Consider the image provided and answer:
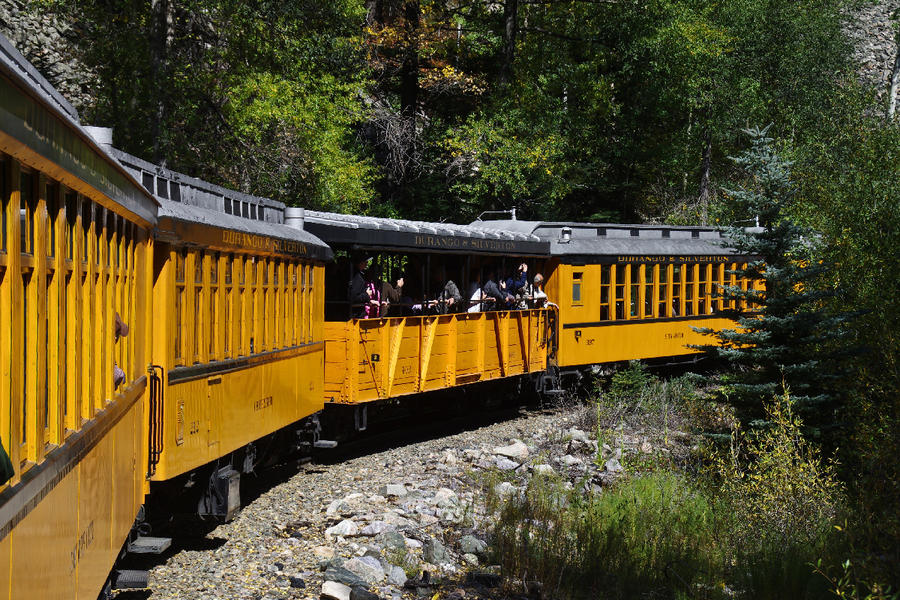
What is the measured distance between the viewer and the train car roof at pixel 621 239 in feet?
60.6

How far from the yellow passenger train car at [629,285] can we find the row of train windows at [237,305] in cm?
727

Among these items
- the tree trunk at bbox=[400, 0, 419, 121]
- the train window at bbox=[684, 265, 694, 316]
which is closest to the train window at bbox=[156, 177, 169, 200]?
the train window at bbox=[684, 265, 694, 316]

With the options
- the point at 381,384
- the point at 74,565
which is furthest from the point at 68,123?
the point at 381,384

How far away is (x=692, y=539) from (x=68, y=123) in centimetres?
777

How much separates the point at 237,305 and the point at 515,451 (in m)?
5.31

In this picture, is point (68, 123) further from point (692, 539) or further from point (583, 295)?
point (583, 295)

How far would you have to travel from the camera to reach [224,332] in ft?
29.5

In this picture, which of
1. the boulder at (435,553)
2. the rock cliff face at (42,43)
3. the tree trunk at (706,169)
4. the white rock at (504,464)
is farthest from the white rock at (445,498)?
the tree trunk at (706,169)

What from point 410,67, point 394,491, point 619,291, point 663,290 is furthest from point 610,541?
point 410,67

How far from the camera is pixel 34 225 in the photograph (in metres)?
3.26

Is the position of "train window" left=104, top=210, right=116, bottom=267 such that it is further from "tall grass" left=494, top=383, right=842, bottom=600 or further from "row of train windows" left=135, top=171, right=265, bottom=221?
"tall grass" left=494, top=383, right=842, bottom=600

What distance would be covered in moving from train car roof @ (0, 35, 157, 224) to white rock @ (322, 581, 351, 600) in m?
3.05

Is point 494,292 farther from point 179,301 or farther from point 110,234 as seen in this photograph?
point 110,234

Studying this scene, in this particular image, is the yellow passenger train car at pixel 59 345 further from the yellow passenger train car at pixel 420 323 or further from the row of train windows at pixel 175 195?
the yellow passenger train car at pixel 420 323
